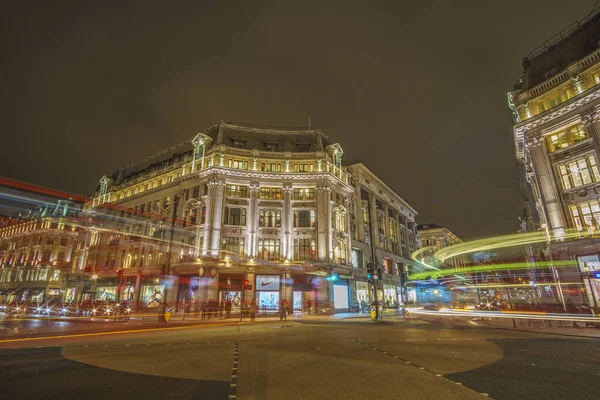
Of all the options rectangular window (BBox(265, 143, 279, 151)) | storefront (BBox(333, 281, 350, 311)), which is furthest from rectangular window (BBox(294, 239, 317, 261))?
rectangular window (BBox(265, 143, 279, 151))

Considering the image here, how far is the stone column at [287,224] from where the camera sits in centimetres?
3981

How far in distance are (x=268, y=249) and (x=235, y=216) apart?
619 centimetres

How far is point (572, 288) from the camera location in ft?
84.0

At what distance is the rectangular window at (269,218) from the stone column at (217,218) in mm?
5207

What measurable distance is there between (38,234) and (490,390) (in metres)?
86.1

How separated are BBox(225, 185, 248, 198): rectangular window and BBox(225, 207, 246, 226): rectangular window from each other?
1799mm

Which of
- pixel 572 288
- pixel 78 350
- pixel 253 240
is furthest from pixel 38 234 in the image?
pixel 572 288

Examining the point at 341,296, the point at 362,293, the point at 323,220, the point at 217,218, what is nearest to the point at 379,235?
the point at 362,293

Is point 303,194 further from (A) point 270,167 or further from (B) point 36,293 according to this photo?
(B) point 36,293

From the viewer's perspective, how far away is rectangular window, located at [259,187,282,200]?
138 ft

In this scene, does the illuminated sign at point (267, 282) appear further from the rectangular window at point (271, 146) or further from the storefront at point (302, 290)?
the rectangular window at point (271, 146)

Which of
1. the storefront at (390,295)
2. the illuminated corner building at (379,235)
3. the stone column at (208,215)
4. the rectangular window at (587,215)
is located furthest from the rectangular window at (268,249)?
the rectangular window at (587,215)

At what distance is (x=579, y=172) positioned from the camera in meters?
27.8

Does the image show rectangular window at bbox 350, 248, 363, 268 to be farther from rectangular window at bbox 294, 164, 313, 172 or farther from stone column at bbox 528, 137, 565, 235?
stone column at bbox 528, 137, 565, 235
